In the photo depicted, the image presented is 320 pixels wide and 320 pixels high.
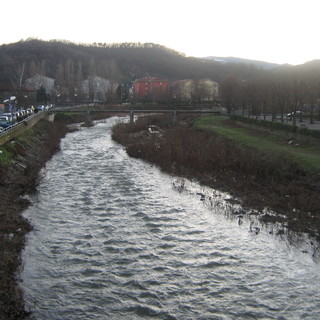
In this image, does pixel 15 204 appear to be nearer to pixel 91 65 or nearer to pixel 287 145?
pixel 287 145

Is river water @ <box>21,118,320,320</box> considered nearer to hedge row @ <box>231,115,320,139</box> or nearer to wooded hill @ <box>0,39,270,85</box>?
hedge row @ <box>231,115,320,139</box>

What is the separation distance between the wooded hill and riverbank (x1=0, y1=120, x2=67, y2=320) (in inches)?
3450

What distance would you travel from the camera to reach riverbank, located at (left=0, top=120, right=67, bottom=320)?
1092 cm

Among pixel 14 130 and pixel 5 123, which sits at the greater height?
pixel 5 123

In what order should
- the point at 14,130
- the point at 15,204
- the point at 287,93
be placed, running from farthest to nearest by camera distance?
the point at 287,93 → the point at 14,130 → the point at 15,204

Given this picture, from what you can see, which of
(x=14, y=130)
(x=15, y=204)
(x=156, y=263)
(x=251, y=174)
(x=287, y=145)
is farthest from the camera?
(x=14, y=130)

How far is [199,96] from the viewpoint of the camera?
11431 centimetres

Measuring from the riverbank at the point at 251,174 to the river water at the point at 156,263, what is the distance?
168 centimetres

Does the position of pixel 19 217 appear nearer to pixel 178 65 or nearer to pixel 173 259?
pixel 173 259

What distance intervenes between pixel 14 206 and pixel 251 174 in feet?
49.2

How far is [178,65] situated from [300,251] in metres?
186

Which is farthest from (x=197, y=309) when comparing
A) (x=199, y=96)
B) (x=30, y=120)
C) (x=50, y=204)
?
(x=199, y=96)

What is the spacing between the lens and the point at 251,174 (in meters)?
26.5

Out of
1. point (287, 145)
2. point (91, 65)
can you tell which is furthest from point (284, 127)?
point (91, 65)
